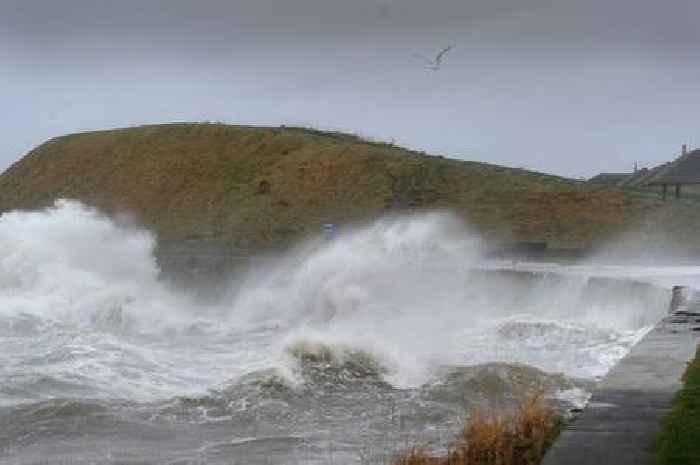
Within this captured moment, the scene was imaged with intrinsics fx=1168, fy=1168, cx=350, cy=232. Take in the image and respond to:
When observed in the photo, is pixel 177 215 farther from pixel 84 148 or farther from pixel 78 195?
pixel 84 148

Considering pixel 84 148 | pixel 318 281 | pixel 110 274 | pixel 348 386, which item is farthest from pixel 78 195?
pixel 348 386

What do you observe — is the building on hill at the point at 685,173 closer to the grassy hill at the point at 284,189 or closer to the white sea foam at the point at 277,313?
the grassy hill at the point at 284,189

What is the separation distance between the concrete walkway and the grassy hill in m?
27.1

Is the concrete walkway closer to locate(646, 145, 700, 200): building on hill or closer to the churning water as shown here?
the churning water

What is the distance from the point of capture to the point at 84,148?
239 feet

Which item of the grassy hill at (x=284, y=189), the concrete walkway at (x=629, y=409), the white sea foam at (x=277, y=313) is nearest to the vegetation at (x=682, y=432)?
the concrete walkway at (x=629, y=409)

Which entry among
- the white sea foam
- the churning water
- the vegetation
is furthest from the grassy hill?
the vegetation

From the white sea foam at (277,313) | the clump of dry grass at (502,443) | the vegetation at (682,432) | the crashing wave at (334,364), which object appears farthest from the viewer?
the white sea foam at (277,313)

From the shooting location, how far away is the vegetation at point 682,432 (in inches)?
272

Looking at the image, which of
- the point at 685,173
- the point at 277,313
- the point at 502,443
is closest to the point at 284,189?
the point at 685,173

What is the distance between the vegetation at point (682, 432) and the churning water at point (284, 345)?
A: 2478mm

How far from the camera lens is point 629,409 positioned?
8.72m

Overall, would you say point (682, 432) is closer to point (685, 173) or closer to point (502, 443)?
point (502, 443)

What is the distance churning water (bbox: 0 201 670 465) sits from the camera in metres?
11.6
